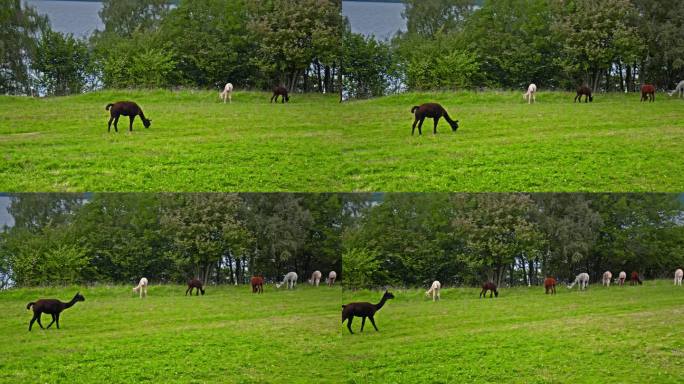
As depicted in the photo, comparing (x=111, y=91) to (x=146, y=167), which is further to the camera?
(x=111, y=91)

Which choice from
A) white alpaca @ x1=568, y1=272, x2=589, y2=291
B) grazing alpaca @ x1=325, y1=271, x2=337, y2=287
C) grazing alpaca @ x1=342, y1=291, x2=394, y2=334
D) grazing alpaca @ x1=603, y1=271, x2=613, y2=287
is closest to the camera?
grazing alpaca @ x1=342, y1=291, x2=394, y2=334

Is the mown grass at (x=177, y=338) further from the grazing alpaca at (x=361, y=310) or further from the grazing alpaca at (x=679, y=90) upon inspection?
the grazing alpaca at (x=679, y=90)

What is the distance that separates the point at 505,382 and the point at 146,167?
26.8 feet

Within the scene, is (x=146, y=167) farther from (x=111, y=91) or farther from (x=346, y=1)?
(x=346, y=1)

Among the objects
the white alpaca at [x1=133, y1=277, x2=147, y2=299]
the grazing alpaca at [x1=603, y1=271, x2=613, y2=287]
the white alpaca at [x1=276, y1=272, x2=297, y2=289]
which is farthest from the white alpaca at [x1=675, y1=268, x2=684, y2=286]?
the white alpaca at [x1=133, y1=277, x2=147, y2=299]

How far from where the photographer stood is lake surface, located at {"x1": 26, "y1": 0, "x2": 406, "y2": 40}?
54.0 ft

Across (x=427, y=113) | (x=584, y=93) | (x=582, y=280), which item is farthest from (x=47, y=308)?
(x=584, y=93)

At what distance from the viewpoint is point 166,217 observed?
17688mm

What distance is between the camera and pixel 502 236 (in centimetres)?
1766

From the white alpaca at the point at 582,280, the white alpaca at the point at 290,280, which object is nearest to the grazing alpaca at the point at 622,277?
the white alpaca at the point at 582,280

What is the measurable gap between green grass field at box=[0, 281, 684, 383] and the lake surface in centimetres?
601

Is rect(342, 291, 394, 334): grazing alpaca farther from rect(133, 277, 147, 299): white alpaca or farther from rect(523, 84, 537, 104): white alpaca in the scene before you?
rect(523, 84, 537, 104): white alpaca

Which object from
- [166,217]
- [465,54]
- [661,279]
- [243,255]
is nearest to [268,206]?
[243,255]

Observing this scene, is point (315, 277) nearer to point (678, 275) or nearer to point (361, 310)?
point (361, 310)
